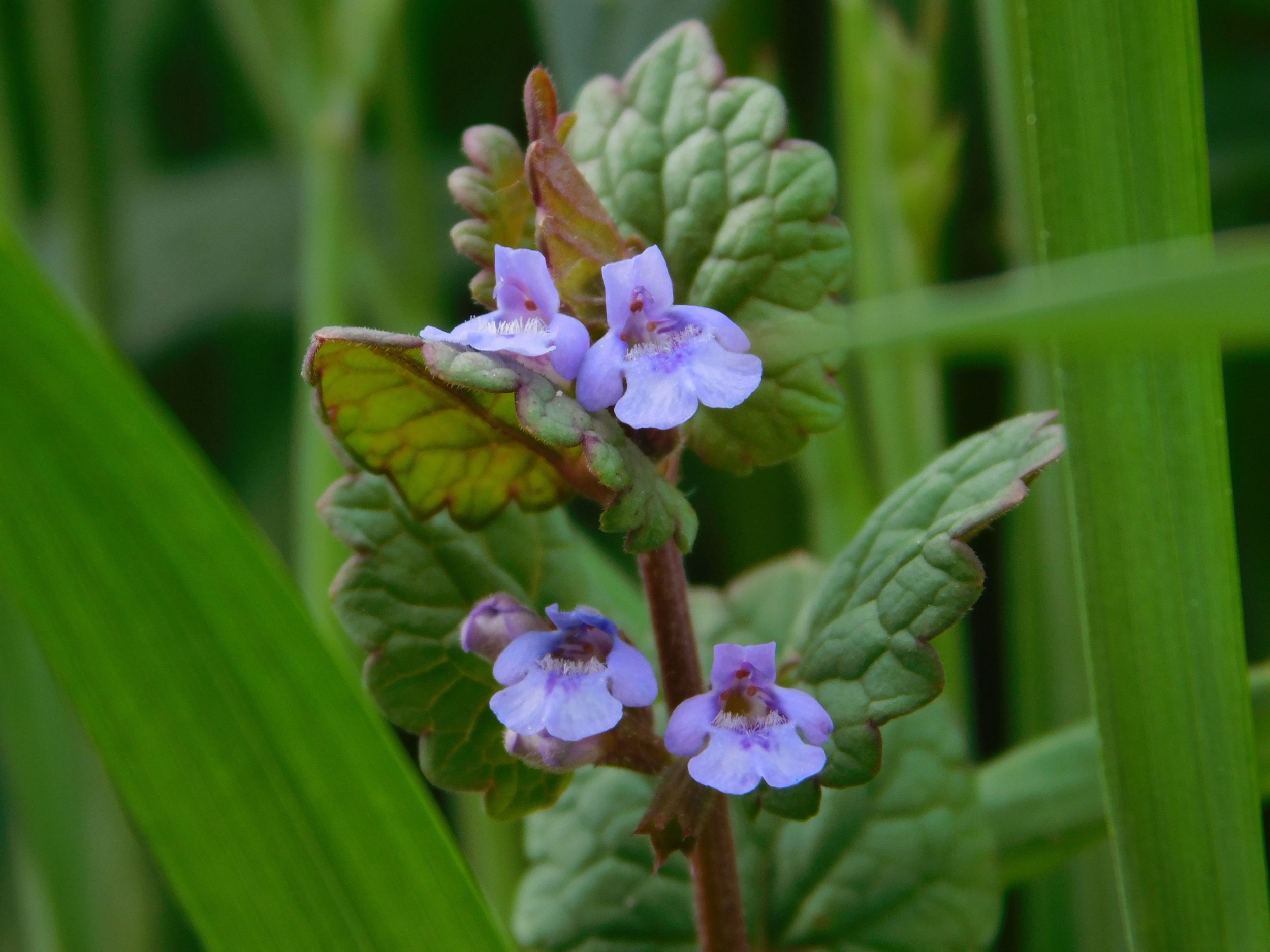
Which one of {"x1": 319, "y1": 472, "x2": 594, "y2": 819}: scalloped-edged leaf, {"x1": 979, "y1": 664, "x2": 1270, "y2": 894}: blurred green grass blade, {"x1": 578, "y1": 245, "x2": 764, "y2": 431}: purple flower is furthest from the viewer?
{"x1": 979, "y1": 664, "x2": 1270, "y2": 894}: blurred green grass blade

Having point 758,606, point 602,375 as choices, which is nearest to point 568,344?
point 602,375

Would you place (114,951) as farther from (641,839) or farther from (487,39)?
(487,39)

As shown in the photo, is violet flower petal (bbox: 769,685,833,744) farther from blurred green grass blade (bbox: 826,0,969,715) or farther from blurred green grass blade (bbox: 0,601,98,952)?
blurred green grass blade (bbox: 0,601,98,952)

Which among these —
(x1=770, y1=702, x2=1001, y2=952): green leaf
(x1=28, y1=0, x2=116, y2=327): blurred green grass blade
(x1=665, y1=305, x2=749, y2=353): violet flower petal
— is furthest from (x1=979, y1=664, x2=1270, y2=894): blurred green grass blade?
(x1=28, y1=0, x2=116, y2=327): blurred green grass blade

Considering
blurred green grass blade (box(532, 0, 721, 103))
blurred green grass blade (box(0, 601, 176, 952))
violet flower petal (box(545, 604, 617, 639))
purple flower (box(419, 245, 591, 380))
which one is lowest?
blurred green grass blade (box(0, 601, 176, 952))

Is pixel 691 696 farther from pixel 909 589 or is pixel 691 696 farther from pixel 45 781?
pixel 45 781

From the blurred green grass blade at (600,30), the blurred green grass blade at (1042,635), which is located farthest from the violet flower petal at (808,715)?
the blurred green grass blade at (600,30)

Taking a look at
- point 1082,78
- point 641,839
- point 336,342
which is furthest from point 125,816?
point 1082,78
